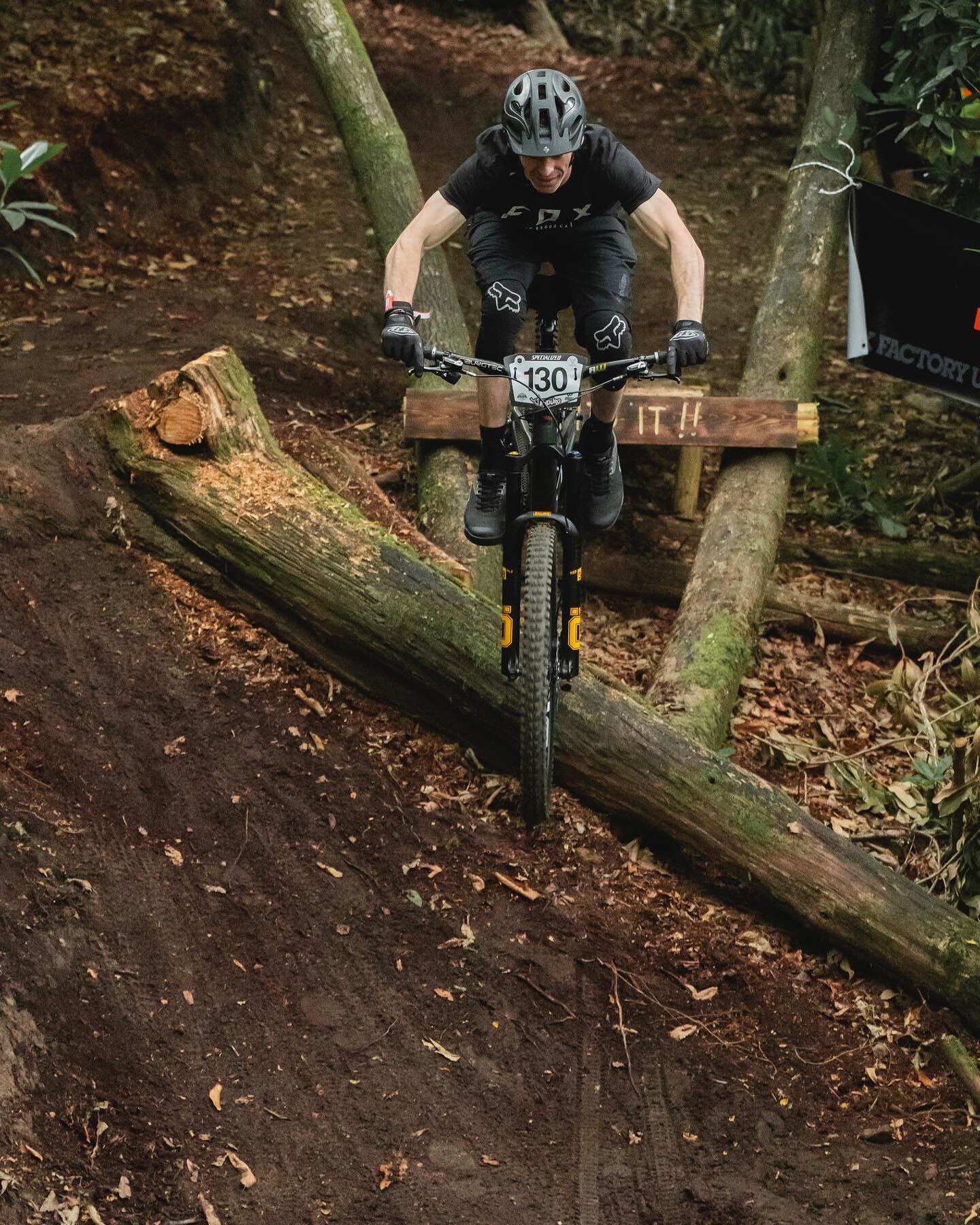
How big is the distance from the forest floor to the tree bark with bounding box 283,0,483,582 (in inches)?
40.7

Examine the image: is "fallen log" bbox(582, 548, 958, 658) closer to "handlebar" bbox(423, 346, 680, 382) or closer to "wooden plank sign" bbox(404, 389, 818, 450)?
"wooden plank sign" bbox(404, 389, 818, 450)

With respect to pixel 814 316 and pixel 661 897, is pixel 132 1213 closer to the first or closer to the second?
pixel 661 897

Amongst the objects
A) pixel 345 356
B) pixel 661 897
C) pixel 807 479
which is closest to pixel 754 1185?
pixel 661 897

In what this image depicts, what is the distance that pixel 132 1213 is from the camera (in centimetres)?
339

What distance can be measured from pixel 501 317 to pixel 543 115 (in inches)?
30.2

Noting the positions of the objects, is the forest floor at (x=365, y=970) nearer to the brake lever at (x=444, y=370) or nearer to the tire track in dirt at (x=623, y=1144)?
the tire track in dirt at (x=623, y=1144)

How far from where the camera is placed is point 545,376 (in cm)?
451

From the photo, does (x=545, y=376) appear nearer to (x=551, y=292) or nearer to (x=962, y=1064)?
(x=551, y=292)

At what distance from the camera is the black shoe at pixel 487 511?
16.2 feet

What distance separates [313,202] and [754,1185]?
9613 mm

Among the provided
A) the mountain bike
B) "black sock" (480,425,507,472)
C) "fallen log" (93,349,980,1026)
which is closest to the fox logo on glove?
Result: the mountain bike

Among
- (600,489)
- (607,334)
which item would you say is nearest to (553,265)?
(607,334)

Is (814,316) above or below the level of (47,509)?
above

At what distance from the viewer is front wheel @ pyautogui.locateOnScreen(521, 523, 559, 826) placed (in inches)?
181
